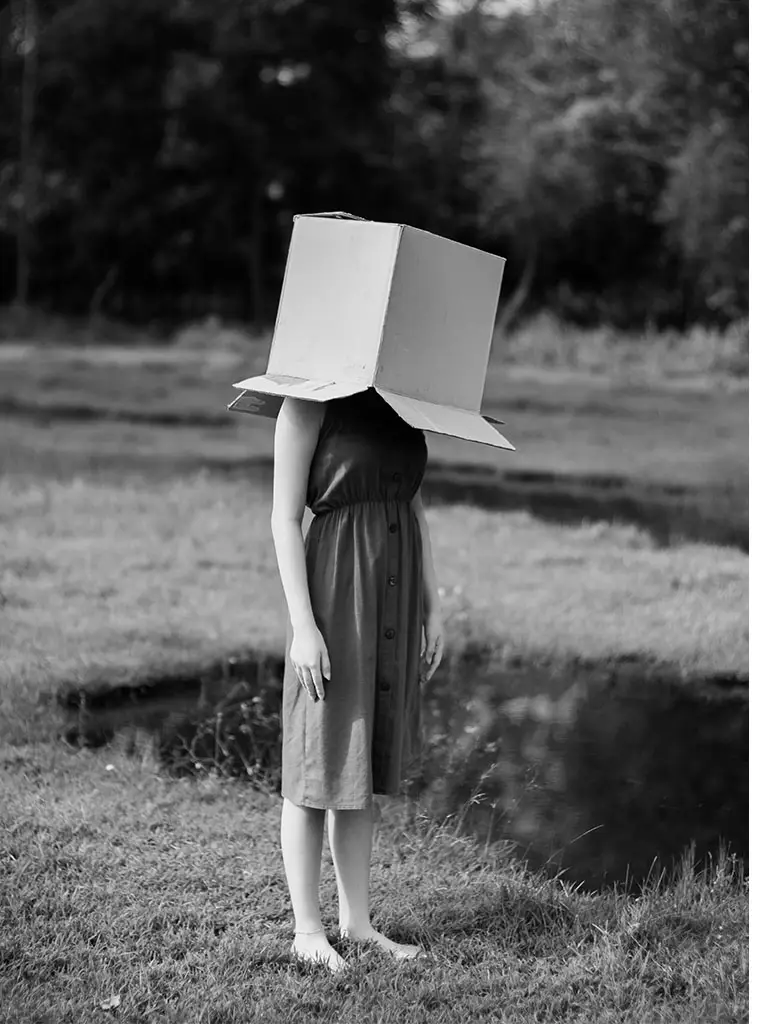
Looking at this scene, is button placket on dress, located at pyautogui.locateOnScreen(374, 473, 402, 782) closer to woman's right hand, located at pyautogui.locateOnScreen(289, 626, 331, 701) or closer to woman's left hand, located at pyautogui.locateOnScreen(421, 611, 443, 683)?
woman's right hand, located at pyautogui.locateOnScreen(289, 626, 331, 701)

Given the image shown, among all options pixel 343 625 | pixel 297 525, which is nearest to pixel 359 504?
pixel 297 525

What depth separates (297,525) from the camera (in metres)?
3.24

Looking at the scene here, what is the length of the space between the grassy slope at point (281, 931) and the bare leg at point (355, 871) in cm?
7

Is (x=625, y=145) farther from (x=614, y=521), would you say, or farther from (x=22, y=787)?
(x=22, y=787)

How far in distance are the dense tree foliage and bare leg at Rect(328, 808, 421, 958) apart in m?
27.7

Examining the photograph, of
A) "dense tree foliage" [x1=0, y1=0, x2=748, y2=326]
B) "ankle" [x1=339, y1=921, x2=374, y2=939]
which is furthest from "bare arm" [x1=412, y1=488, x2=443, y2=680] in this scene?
"dense tree foliage" [x1=0, y1=0, x2=748, y2=326]

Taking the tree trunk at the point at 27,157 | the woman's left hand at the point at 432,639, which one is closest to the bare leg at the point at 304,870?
the woman's left hand at the point at 432,639

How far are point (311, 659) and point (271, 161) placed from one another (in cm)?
3201

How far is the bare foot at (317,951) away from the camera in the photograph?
326 centimetres

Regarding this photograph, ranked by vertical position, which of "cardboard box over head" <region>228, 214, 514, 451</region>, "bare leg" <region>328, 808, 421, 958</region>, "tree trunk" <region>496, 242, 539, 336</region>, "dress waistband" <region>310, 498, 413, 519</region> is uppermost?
"tree trunk" <region>496, 242, 539, 336</region>

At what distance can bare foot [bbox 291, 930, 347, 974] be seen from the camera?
10.7 ft

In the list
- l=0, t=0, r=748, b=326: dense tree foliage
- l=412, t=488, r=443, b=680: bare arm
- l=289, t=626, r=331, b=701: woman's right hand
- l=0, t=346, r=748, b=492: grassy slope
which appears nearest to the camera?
l=289, t=626, r=331, b=701: woman's right hand

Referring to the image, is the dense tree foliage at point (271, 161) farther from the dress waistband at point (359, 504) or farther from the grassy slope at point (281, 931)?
the dress waistband at point (359, 504)

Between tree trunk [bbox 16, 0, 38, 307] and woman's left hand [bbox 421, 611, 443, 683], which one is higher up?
tree trunk [bbox 16, 0, 38, 307]
